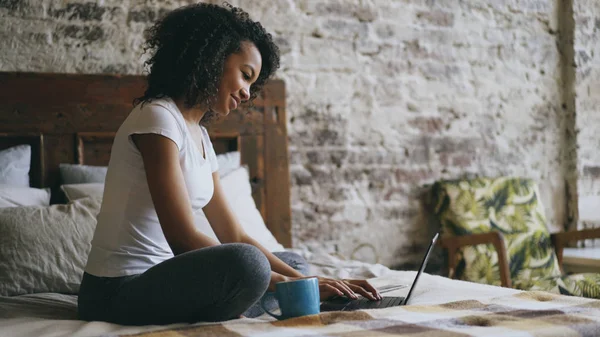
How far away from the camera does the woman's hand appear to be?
181 cm

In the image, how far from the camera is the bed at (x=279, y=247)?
1.47 meters

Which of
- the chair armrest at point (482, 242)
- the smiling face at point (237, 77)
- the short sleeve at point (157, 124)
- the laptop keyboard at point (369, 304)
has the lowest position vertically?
the chair armrest at point (482, 242)

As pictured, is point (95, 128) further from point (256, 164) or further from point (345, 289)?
point (345, 289)

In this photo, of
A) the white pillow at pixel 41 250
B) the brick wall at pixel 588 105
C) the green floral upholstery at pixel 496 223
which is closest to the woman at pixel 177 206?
the white pillow at pixel 41 250

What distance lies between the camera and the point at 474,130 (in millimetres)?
4012

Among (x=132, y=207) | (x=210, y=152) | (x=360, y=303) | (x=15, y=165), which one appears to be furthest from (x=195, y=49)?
(x=15, y=165)

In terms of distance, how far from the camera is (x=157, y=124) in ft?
5.74

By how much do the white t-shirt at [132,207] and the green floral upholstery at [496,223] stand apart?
7.25ft

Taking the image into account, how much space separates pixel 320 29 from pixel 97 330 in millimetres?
2379

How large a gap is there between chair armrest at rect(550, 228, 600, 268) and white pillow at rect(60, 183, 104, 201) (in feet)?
7.88

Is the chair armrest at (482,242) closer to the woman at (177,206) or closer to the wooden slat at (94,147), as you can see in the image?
the woman at (177,206)

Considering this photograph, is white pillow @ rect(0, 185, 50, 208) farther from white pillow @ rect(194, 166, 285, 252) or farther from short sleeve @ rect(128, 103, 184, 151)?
short sleeve @ rect(128, 103, 184, 151)

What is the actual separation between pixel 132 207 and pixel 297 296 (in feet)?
1.67

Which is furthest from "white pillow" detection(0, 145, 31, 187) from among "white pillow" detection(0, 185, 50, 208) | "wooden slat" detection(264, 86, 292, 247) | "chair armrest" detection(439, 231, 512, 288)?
"chair armrest" detection(439, 231, 512, 288)
